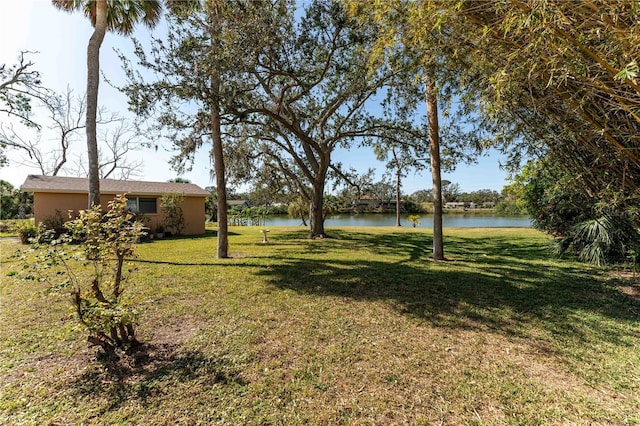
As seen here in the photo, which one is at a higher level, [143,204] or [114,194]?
[114,194]

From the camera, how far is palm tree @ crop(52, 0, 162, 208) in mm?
7172

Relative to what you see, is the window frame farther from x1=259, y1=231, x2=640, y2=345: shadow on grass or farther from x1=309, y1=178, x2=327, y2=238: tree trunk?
x1=259, y1=231, x2=640, y2=345: shadow on grass

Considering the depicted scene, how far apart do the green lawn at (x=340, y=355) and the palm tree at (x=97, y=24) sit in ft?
11.2

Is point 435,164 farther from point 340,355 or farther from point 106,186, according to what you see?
point 106,186

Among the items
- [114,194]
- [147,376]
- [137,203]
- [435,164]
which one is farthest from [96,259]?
[137,203]

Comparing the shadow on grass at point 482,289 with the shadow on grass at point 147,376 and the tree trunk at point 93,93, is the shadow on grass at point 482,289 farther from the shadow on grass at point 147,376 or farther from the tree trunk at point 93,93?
the tree trunk at point 93,93

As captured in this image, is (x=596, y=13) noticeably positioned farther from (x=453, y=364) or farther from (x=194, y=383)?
(x=194, y=383)

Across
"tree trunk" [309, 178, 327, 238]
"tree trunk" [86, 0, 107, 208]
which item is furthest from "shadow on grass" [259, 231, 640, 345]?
"tree trunk" [86, 0, 107, 208]

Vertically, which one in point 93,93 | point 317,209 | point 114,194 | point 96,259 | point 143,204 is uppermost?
point 93,93

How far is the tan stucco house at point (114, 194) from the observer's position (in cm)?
1166

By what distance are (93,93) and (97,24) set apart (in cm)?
187

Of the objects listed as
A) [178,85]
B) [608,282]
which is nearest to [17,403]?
[178,85]

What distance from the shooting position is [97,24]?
288 inches

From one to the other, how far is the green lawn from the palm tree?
3419 millimetres
